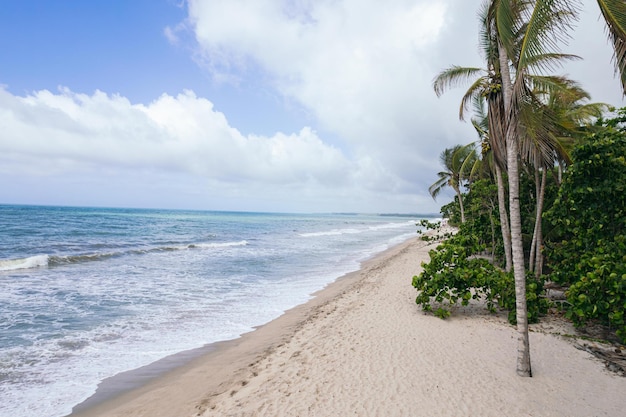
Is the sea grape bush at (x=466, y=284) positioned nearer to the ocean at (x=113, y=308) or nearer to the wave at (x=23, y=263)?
the ocean at (x=113, y=308)

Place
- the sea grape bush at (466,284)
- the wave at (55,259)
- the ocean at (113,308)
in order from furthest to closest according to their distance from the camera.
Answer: the wave at (55,259), the sea grape bush at (466,284), the ocean at (113,308)

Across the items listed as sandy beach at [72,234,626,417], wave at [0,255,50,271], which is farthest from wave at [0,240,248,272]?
sandy beach at [72,234,626,417]

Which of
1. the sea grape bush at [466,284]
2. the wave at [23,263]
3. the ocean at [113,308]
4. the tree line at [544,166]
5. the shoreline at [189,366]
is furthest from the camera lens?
the wave at [23,263]

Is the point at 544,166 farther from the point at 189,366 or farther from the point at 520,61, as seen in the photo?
the point at 189,366

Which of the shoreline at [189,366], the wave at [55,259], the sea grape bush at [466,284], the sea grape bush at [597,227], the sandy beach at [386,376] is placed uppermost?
the sea grape bush at [597,227]

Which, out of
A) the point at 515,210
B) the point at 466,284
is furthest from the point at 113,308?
the point at 515,210

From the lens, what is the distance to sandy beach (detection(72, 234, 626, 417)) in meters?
4.37

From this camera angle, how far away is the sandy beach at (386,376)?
172 inches

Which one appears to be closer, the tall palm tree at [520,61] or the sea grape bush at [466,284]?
the tall palm tree at [520,61]

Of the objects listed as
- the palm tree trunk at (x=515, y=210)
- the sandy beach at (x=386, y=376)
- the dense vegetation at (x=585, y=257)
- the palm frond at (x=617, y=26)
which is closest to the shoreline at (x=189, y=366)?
the sandy beach at (x=386, y=376)

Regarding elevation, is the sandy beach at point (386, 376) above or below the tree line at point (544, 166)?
below

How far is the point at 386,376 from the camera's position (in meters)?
5.11

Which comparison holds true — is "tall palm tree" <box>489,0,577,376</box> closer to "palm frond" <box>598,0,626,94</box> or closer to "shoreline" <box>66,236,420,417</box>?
"palm frond" <box>598,0,626,94</box>

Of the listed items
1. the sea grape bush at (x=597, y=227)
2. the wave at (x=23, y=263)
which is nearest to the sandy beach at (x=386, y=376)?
the sea grape bush at (x=597, y=227)
